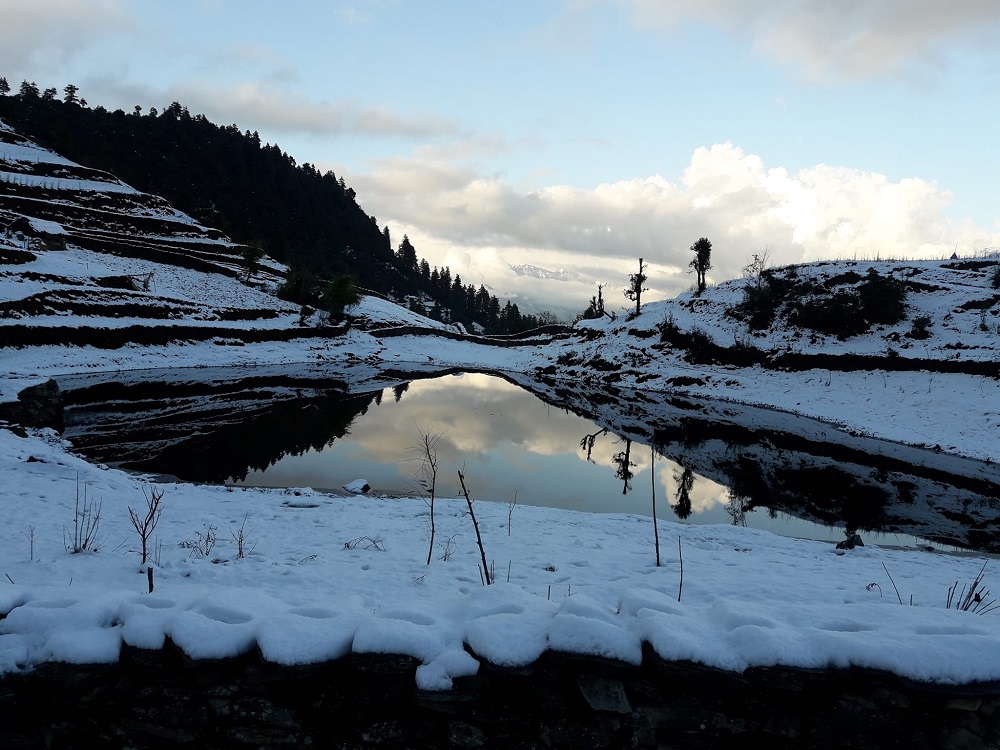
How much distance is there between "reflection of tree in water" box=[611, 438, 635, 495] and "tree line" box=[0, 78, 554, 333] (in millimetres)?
75769

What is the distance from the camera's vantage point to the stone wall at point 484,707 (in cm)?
425

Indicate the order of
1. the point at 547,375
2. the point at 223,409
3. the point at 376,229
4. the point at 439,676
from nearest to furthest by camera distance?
the point at 439,676, the point at 223,409, the point at 547,375, the point at 376,229

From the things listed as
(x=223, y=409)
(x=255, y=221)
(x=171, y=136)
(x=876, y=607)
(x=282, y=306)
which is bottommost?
(x=223, y=409)

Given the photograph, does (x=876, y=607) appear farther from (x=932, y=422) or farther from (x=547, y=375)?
(x=547, y=375)

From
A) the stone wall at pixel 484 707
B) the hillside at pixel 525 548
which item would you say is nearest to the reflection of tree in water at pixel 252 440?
the hillside at pixel 525 548

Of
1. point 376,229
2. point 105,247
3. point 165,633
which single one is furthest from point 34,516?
point 376,229

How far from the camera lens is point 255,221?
134 m

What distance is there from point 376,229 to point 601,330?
134 metres

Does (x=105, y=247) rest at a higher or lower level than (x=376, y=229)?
lower

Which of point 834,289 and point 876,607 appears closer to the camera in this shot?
point 876,607

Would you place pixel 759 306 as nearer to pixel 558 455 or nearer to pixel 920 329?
pixel 920 329

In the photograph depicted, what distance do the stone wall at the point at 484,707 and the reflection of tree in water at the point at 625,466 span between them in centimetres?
1481

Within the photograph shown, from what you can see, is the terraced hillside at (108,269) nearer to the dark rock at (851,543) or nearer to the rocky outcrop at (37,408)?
the rocky outcrop at (37,408)

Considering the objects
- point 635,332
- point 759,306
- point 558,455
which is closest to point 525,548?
point 558,455
